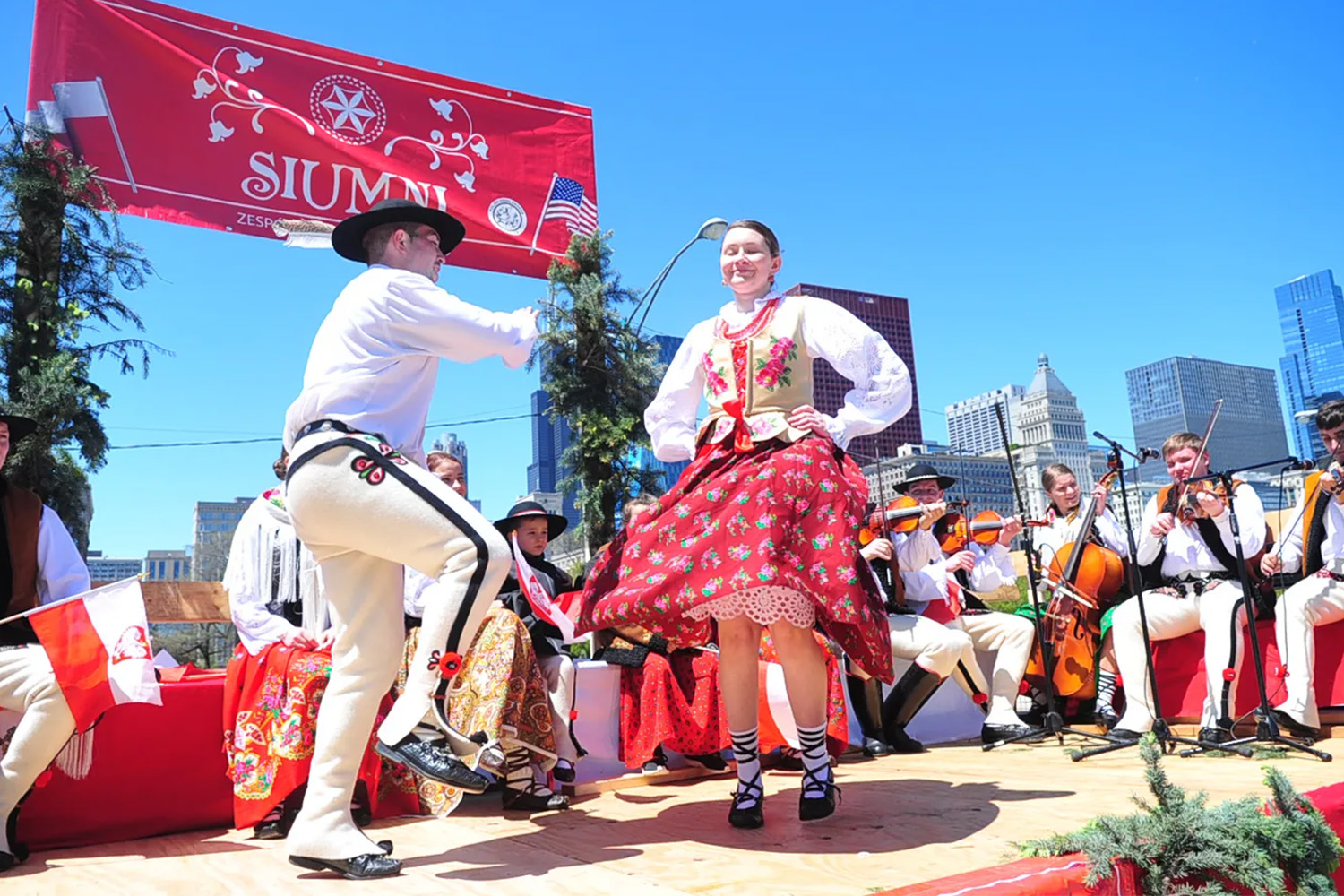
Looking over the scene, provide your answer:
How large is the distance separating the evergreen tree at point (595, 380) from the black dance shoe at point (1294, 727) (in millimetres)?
5805

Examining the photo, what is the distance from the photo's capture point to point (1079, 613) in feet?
18.1

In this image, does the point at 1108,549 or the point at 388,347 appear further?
the point at 1108,549

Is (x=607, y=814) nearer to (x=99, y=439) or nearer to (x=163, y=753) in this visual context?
(x=163, y=753)

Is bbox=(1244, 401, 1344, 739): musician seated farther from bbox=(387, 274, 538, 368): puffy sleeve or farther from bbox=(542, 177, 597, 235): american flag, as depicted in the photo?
bbox=(542, 177, 597, 235): american flag

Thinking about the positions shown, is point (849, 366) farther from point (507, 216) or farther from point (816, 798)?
point (507, 216)

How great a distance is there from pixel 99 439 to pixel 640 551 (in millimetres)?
6008

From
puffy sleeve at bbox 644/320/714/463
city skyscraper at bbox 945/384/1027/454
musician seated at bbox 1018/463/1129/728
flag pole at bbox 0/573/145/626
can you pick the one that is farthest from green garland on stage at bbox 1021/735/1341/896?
city skyscraper at bbox 945/384/1027/454

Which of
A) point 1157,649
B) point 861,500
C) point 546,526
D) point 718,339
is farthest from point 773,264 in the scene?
point 1157,649

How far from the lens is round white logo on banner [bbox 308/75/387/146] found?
28.2 ft

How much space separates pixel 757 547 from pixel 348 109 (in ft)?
25.2

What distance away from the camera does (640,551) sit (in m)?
3.05

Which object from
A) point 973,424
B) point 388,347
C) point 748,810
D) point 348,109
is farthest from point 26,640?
point 973,424

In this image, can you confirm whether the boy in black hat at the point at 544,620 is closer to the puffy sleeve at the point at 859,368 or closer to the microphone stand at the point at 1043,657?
the puffy sleeve at the point at 859,368

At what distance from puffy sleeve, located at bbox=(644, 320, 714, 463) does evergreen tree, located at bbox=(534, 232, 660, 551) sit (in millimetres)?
5528
